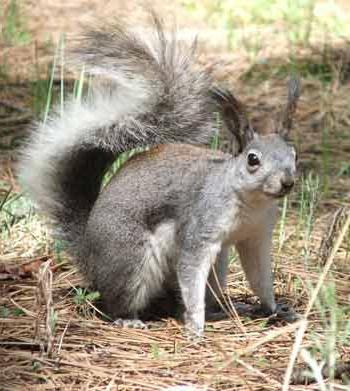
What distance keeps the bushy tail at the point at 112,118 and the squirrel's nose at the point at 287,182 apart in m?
0.52

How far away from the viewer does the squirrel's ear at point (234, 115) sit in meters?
3.26

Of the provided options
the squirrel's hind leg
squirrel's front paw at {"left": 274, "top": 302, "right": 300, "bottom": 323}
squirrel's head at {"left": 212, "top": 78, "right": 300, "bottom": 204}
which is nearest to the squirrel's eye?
squirrel's head at {"left": 212, "top": 78, "right": 300, "bottom": 204}

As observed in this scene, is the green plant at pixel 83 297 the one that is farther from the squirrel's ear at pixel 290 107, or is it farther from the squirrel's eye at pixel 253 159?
the squirrel's ear at pixel 290 107

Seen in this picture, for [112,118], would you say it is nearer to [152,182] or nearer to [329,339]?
[152,182]

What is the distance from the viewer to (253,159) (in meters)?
3.25

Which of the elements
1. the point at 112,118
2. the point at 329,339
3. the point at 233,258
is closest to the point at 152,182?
the point at 112,118

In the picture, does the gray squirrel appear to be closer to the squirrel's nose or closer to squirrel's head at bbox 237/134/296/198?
squirrel's head at bbox 237/134/296/198

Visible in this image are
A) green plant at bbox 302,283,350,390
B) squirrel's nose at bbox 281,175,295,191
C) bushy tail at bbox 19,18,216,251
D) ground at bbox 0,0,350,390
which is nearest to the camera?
green plant at bbox 302,283,350,390

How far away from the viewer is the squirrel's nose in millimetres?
3121

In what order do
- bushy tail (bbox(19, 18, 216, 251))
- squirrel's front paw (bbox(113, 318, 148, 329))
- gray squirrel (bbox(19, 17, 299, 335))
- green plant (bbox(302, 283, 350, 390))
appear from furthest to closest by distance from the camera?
bushy tail (bbox(19, 18, 216, 251)) < squirrel's front paw (bbox(113, 318, 148, 329)) < gray squirrel (bbox(19, 17, 299, 335)) < green plant (bbox(302, 283, 350, 390))

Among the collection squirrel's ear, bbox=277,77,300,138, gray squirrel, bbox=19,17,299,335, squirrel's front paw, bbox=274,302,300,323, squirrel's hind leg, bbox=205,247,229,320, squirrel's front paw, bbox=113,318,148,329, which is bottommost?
squirrel's front paw, bbox=113,318,148,329

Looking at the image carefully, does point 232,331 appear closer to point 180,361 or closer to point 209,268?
point 209,268

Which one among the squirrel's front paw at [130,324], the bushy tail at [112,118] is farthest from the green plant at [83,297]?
the bushy tail at [112,118]

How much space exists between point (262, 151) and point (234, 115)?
157 millimetres
